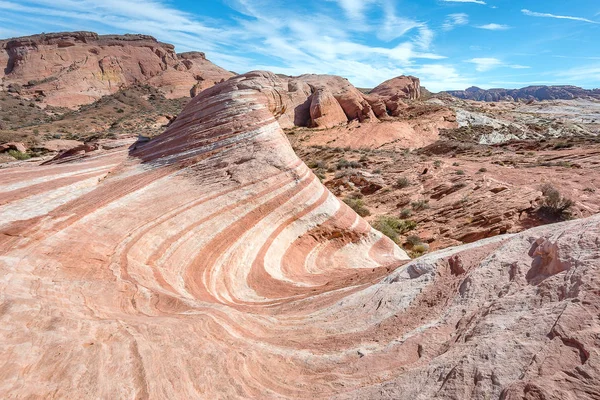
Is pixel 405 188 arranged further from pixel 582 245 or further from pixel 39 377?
pixel 39 377

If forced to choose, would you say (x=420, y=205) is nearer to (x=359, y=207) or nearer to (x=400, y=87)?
(x=359, y=207)

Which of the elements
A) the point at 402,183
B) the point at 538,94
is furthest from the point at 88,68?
the point at 538,94

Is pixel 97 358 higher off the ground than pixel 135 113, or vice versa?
pixel 135 113

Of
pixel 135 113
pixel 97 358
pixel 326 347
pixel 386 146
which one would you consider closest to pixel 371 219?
pixel 326 347

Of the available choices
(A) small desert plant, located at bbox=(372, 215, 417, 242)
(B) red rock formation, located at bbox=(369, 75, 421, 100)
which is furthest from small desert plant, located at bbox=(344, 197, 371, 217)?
(B) red rock formation, located at bbox=(369, 75, 421, 100)

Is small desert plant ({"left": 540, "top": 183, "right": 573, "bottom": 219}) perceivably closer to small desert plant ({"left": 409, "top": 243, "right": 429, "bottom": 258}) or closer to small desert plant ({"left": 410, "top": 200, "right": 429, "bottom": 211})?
small desert plant ({"left": 410, "top": 200, "right": 429, "bottom": 211})

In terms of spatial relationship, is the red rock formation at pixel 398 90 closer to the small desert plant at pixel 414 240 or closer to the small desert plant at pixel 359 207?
the small desert plant at pixel 359 207
